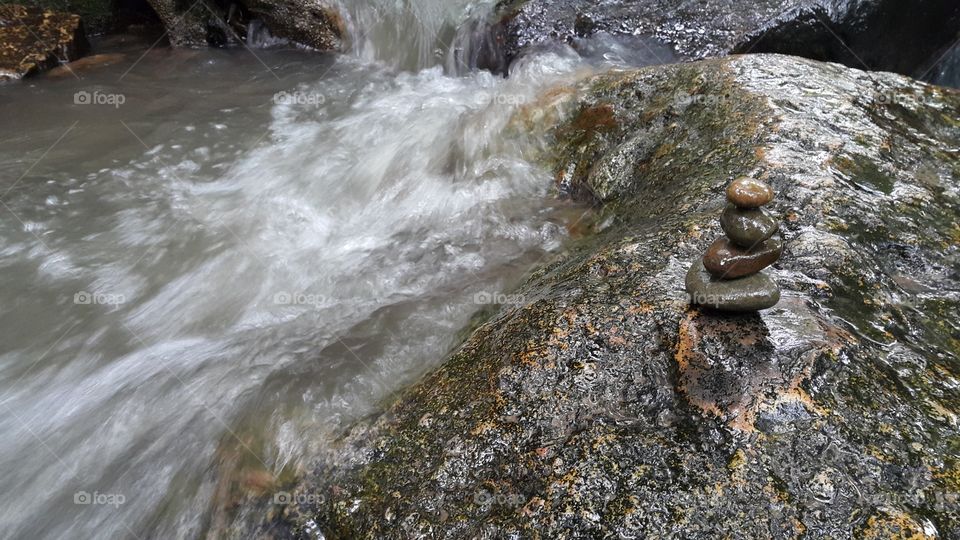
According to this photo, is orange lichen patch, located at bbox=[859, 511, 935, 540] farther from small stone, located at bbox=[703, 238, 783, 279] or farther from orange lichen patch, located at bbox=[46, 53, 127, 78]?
orange lichen patch, located at bbox=[46, 53, 127, 78]

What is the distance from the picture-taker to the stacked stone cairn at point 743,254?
229cm

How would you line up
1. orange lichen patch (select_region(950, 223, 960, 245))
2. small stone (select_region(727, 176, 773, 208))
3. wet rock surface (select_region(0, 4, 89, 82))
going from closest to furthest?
small stone (select_region(727, 176, 773, 208)), orange lichen patch (select_region(950, 223, 960, 245)), wet rock surface (select_region(0, 4, 89, 82))

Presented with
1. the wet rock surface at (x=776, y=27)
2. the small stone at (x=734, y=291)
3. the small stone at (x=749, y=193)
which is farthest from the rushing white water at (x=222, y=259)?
the small stone at (x=749, y=193)

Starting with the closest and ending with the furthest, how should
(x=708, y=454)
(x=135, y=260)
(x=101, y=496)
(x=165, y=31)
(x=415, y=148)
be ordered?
(x=708, y=454)
(x=101, y=496)
(x=135, y=260)
(x=415, y=148)
(x=165, y=31)

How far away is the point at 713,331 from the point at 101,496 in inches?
129

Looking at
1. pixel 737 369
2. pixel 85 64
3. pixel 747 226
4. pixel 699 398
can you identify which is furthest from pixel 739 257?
pixel 85 64

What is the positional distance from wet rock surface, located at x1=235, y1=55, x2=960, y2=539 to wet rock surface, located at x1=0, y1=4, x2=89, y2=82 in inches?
308

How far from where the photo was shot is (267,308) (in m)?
4.65

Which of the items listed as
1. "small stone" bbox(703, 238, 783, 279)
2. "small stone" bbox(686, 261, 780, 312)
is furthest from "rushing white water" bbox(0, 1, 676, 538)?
"small stone" bbox(703, 238, 783, 279)

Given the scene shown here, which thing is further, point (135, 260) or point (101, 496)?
point (135, 260)

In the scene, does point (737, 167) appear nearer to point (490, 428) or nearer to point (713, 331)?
point (713, 331)

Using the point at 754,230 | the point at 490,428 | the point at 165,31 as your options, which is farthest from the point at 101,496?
the point at 165,31

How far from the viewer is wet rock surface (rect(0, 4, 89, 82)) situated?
7.97 m

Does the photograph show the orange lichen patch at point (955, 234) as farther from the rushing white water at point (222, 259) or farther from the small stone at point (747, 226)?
the rushing white water at point (222, 259)
